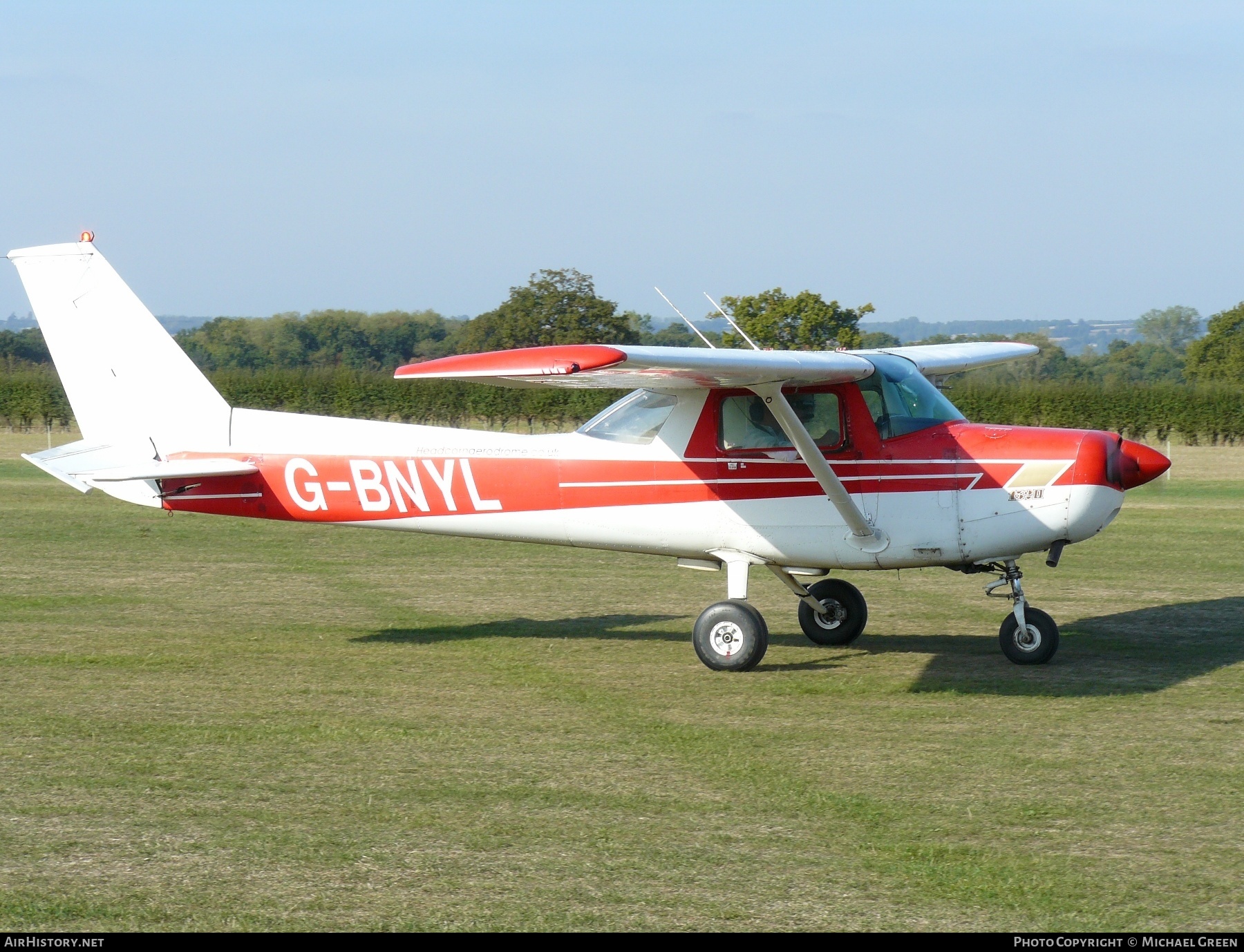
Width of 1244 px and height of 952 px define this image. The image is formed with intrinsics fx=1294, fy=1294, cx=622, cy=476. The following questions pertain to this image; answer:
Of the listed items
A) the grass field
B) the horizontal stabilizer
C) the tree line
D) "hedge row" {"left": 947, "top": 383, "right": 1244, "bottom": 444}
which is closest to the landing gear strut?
the grass field

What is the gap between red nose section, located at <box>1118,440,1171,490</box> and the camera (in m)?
8.58

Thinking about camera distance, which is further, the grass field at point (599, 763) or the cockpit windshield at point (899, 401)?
the cockpit windshield at point (899, 401)

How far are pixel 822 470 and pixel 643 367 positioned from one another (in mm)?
1737

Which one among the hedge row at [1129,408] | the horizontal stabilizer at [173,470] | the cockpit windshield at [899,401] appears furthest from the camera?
the hedge row at [1129,408]

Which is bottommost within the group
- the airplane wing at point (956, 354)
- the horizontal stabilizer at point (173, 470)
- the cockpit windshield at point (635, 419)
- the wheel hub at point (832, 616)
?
the wheel hub at point (832, 616)

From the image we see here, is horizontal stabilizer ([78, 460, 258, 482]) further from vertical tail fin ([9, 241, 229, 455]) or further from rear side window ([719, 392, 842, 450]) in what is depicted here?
rear side window ([719, 392, 842, 450])

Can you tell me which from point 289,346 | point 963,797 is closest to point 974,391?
point 963,797

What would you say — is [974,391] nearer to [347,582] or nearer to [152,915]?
[347,582]

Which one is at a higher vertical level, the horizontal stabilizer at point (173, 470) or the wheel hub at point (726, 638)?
the horizontal stabilizer at point (173, 470)

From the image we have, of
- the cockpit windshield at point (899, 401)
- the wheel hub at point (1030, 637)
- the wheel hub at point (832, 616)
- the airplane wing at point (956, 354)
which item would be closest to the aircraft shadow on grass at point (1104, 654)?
the wheel hub at point (1030, 637)

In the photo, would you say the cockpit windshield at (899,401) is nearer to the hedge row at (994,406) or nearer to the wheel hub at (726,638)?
the wheel hub at (726,638)

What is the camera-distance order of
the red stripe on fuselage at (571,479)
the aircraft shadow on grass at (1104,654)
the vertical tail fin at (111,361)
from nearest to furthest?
the aircraft shadow on grass at (1104,654) < the red stripe on fuselage at (571,479) < the vertical tail fin at (111,361)

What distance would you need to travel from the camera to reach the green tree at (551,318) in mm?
49531

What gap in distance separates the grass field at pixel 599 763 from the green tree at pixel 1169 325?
507 feet
